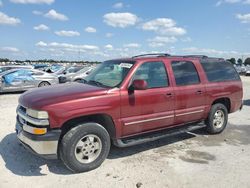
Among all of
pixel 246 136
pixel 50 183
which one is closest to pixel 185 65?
pixel 246 136

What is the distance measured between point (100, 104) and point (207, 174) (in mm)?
2094

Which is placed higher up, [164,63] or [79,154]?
[164,63]

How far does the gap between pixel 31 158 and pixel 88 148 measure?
4.11ft

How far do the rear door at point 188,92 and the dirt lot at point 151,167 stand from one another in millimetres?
664

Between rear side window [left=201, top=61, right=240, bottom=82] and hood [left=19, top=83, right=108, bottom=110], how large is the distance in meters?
3.01

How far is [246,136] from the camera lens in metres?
6.86

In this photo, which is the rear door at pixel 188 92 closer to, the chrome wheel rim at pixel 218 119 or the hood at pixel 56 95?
the chrome wheel rim at pixel 218 119

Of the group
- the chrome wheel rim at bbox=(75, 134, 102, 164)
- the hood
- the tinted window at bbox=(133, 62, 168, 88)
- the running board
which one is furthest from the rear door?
the chrome wheel rim at bbox=(75, 134, 102, 164)

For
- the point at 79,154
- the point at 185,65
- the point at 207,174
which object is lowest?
the point at 207,174

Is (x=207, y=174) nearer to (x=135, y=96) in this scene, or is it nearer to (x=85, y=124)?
(x=135, y=96)

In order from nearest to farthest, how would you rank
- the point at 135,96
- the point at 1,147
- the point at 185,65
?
the point at 135,96 < the point at 1,147 < the point at 185,65

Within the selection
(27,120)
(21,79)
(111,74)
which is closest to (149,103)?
(111,74)

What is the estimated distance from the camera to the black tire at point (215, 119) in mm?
6664

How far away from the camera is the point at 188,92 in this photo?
5.92 m
